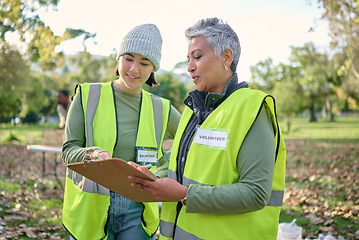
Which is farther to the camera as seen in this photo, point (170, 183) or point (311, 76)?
point (311, 76)

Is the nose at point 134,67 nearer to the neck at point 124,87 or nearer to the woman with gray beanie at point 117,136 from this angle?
the woman with gray beanie at point 117,136

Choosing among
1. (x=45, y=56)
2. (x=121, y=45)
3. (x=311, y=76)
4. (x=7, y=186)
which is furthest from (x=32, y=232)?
(x=311, y=76)

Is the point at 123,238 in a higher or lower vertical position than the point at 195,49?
lower

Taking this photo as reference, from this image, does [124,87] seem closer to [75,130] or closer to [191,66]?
[75,130]

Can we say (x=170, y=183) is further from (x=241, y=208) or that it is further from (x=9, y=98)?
(x=9, y=98)

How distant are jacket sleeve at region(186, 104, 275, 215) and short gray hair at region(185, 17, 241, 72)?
416 mm

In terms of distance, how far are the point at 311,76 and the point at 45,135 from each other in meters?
40.2

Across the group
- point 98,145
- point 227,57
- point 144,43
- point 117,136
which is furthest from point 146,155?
point 227,57

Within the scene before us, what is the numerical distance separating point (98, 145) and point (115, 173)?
77 cm

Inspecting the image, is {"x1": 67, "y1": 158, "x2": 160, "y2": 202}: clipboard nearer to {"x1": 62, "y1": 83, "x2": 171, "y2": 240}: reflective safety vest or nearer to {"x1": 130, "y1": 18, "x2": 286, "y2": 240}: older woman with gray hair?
{"x1": 130, "y1": 18, "x2": 286, "y2": 240}: older woman with gray hair

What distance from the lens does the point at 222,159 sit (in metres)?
1.48

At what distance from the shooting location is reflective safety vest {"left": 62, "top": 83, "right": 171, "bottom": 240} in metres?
2.12

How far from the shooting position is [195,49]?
166 centimetres

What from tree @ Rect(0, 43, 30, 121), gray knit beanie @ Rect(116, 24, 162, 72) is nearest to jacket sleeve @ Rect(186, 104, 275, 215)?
gray knit beanie @ Rect(116, 24, 162, 72)
